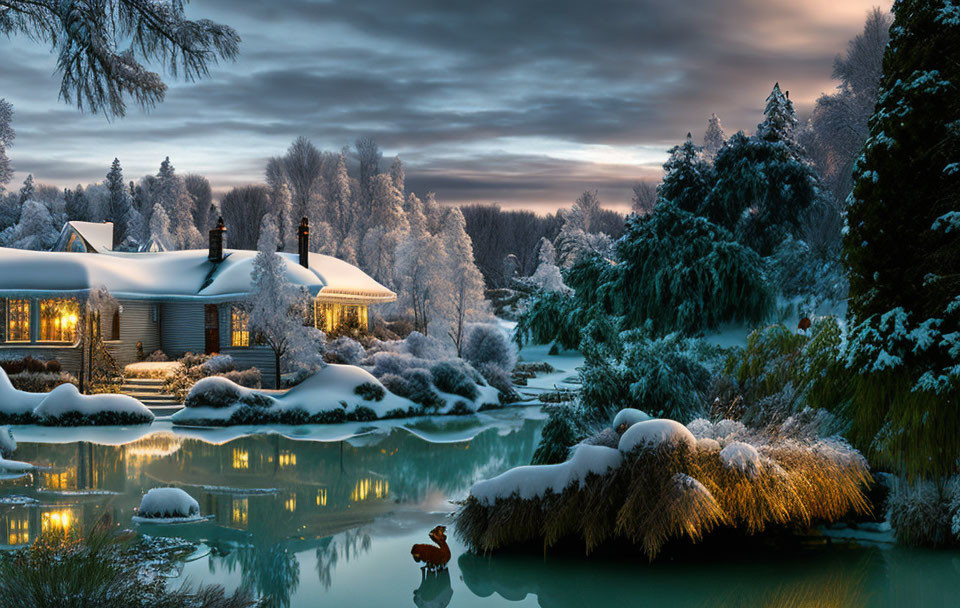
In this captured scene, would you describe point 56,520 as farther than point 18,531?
Yes

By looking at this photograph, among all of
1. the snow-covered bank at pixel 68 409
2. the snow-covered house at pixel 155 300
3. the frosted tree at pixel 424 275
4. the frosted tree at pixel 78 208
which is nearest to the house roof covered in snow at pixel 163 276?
the snow-covered house at pixel 155 300

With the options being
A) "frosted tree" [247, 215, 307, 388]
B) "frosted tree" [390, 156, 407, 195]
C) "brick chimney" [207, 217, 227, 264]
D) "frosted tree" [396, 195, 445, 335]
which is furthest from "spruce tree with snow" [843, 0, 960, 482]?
"frosted tree" [390, 156, 407, 195]

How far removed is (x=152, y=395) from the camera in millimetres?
24328

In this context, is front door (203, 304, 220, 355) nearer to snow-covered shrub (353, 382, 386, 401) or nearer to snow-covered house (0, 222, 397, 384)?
snow-covered house (0, 222, 397, 384)

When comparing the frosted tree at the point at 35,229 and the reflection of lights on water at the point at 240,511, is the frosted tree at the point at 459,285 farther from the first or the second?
the frosted tree at the point at 35,229

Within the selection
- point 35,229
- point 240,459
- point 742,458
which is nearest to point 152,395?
point 240,459

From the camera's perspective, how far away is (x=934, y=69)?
973cm

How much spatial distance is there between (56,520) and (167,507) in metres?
1.39

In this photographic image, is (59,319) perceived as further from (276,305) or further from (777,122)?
(777,122)

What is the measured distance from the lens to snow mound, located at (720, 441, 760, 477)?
8.42 meters

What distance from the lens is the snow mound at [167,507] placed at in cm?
A: 1065

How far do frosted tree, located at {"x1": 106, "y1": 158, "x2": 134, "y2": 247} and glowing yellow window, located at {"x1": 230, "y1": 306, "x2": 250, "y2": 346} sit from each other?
50608mm

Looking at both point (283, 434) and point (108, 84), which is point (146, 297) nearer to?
point (283, 434)

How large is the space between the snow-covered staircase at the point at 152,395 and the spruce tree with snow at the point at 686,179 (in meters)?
14.2
